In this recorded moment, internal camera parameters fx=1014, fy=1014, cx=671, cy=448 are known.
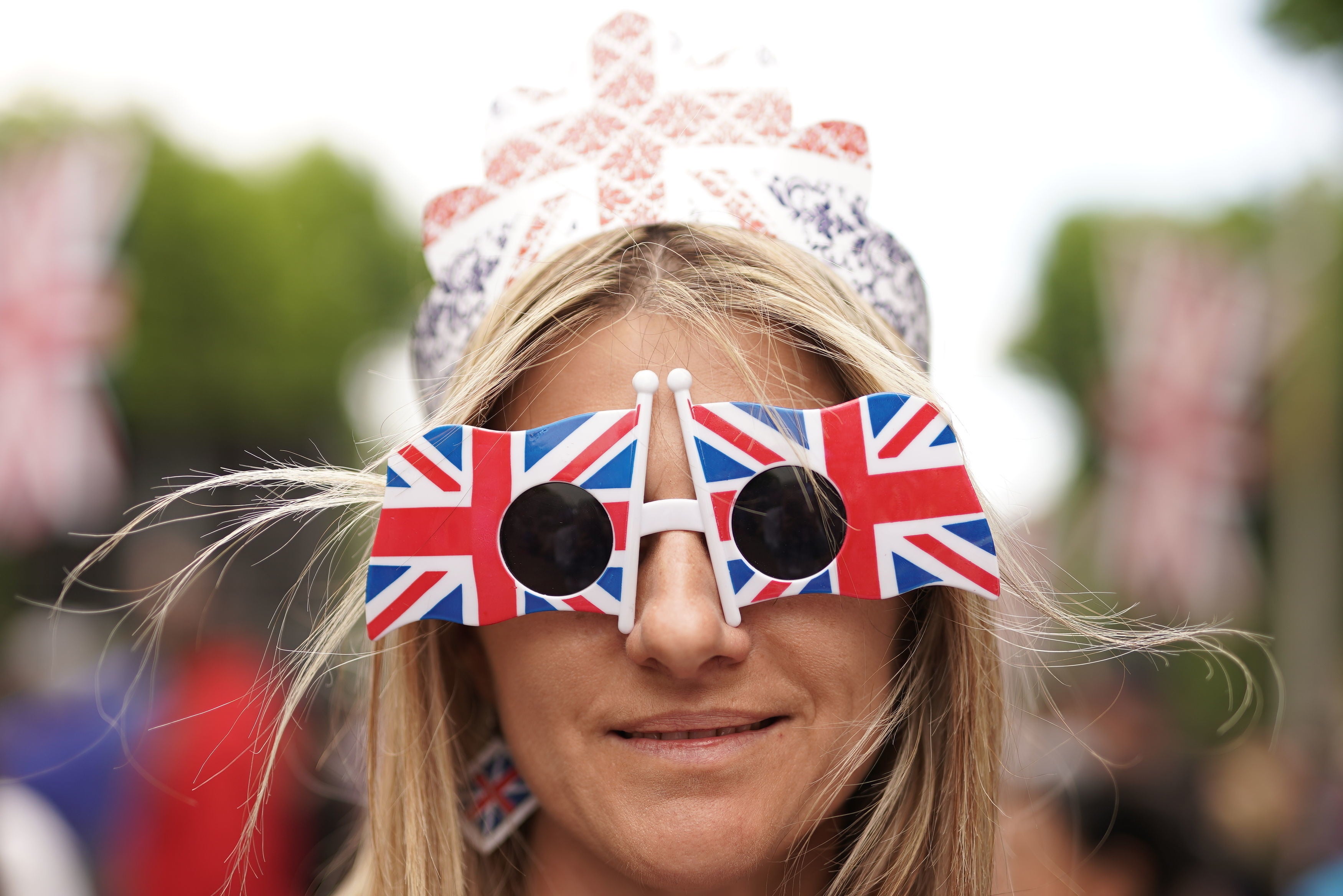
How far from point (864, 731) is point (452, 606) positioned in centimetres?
65

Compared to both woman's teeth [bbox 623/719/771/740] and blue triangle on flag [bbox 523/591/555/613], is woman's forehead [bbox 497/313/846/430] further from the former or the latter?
woman's teeth [bbox 623/719/771/740]

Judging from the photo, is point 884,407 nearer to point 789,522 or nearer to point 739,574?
point 789,522

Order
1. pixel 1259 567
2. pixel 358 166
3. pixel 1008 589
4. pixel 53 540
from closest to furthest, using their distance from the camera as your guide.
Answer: pixel 1008 589 → pixel 53 540 → pixel 1259 567 → pixel 358 166

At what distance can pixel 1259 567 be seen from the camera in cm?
1895

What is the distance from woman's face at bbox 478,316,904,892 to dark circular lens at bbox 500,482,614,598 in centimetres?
7

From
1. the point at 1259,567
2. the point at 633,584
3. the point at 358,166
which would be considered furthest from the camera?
the point at 358,166

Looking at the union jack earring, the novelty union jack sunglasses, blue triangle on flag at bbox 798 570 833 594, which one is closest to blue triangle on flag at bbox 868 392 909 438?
the novelty union jack sunglasses

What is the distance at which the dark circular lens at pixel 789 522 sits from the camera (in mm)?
1411

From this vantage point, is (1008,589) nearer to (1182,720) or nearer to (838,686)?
(838,686)

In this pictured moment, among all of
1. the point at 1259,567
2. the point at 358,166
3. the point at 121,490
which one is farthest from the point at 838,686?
the point at 358,166

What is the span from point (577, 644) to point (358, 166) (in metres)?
27.5

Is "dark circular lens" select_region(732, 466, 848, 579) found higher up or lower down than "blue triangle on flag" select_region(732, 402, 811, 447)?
lower down

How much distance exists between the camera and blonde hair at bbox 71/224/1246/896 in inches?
62.4

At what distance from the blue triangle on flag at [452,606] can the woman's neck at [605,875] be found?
371 millimetres
